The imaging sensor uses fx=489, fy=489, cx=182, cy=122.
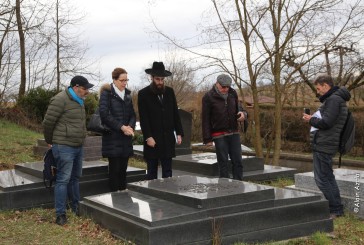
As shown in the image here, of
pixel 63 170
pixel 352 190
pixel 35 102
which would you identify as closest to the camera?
pixel 63 170

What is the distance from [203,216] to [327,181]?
2.12m

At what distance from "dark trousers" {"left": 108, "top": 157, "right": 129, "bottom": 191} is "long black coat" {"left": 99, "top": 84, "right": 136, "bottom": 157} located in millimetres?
112

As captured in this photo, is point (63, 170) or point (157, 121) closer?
point (63, 170)

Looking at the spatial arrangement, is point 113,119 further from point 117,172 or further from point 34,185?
point 34,185

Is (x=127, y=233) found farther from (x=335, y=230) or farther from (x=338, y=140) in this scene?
(x=338, y=140)

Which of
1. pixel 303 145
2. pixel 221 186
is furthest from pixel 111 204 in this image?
pixel 303 145

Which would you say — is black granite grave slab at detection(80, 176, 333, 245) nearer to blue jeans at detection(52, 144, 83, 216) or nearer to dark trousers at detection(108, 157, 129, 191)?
blue jeans at detection(52, 144, 83, 216)

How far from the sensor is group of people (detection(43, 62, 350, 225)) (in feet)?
19.8

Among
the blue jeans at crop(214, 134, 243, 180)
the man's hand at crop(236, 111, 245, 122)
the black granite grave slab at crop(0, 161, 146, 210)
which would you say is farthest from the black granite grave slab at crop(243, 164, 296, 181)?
the black granite grave slab at crop(0, 161, 146, 210)

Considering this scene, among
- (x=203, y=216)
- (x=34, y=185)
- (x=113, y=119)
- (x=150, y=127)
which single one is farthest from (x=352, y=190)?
(x=34, y=185)

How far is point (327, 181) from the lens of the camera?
20.5 ft

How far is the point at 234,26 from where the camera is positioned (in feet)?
40.0

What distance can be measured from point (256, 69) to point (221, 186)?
6792 mm

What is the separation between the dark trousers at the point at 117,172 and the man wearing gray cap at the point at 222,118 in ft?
4.27
